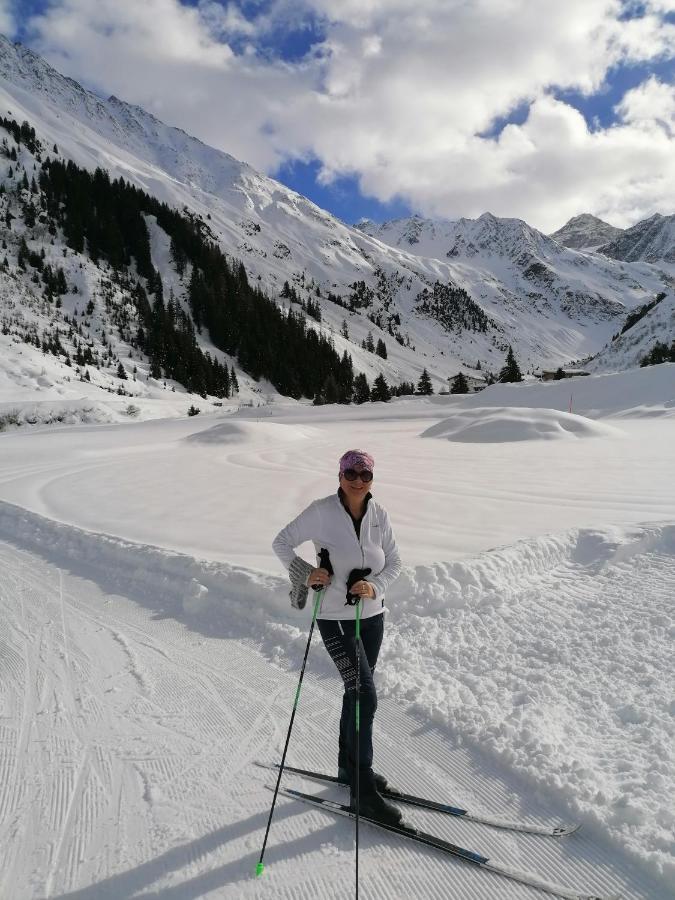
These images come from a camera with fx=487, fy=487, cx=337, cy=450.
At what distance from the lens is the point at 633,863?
2.80 metres

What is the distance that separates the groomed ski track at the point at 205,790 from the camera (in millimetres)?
2797

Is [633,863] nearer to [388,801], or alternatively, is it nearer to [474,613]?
[388,801]

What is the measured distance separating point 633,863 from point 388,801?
4.72 feet

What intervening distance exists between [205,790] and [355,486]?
2.43 m

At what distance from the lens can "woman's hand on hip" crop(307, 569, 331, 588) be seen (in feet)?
10.2

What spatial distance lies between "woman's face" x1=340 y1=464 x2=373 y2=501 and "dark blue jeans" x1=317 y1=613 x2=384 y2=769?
32.7 inches

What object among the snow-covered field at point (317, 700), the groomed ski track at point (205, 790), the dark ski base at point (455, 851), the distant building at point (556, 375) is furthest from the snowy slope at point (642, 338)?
the dark ski base at point (455, 851)

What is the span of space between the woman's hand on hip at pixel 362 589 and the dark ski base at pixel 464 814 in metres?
1.44

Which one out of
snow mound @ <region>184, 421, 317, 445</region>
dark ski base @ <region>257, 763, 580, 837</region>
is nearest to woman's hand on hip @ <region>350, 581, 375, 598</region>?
dark ski base @ <region>257, 763, 580, 837</region>

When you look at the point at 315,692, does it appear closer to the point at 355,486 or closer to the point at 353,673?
the point at 353,673

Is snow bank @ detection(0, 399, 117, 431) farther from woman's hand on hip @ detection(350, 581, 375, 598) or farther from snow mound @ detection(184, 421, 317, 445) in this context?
woman's hand on hip @ detection(350, 581, 375, 598)

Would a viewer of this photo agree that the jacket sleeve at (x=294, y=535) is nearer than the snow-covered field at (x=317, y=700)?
No

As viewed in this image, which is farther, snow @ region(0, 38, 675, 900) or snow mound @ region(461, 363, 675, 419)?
snow mound @ region(461, 363, 675, 419)

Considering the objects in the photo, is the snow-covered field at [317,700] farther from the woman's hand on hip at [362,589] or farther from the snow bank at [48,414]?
the snow bank at [48,414]
